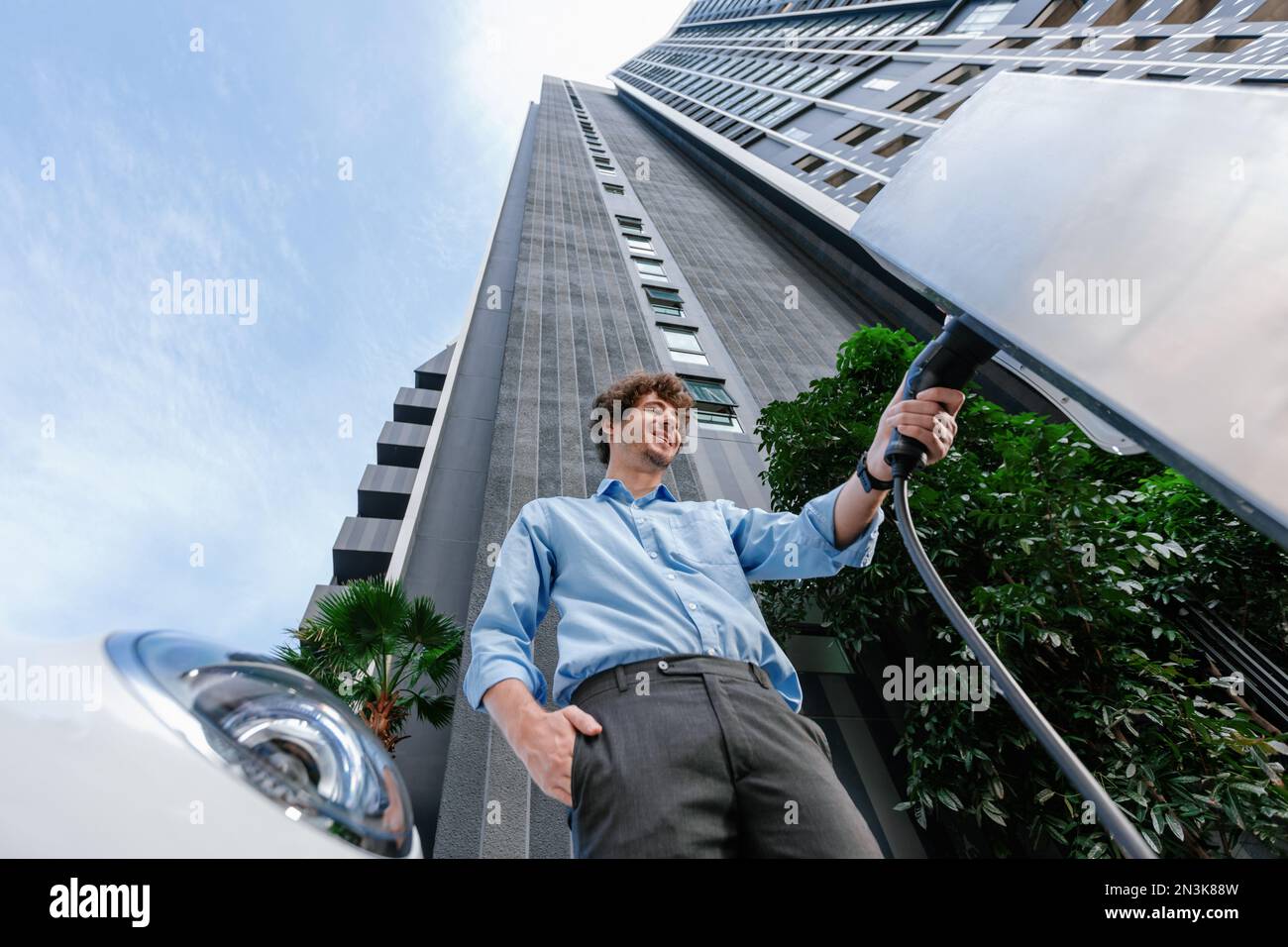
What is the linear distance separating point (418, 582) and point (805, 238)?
16.3 m

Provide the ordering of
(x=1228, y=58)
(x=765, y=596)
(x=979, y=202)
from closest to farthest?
(x=979, y=202), (x=765, y=596), (x=1228, y=58)

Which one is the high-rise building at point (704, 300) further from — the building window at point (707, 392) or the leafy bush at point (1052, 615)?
the leafy bush at point (1052, 615)

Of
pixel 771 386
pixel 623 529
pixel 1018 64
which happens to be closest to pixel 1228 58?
pixel 1018 64

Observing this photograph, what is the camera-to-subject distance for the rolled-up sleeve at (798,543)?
5.79 ft

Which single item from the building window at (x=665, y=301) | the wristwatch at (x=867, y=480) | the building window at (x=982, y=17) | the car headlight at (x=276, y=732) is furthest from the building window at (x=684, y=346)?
the building window at (x=982, y=17)

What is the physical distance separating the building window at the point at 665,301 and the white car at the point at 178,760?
10.7 meters

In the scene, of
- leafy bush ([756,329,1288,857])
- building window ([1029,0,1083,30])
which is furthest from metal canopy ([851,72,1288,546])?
building window ([1029,0,1083,30])


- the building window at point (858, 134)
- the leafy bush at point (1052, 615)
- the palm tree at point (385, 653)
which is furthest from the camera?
the building window at point (858, 134)

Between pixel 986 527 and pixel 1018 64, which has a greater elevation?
pixel 1018 64

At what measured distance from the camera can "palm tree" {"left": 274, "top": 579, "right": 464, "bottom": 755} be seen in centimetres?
419

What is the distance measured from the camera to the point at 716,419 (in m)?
8.08

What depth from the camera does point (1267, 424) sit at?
1.47 ft

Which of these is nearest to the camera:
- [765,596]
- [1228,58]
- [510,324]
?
[765,596]

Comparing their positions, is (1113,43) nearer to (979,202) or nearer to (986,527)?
(986,527)
